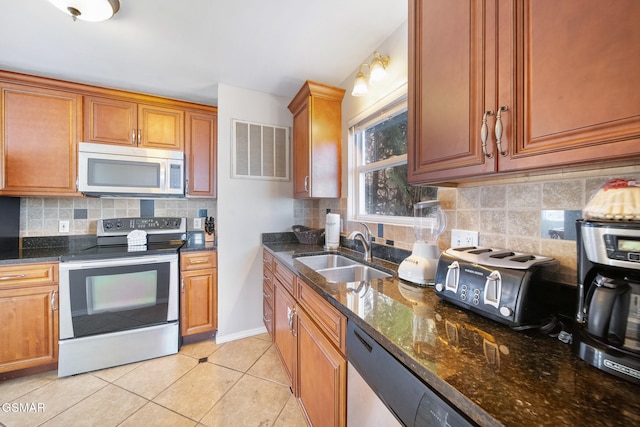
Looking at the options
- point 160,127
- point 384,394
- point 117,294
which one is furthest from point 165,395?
point 160,127

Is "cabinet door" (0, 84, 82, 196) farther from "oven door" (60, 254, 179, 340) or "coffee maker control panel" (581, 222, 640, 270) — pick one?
"coffee maker control panel" (581, 222, 640, 270)

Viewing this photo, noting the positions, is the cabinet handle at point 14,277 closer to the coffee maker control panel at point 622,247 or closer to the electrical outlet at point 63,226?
the electrical outlet at point 63,226

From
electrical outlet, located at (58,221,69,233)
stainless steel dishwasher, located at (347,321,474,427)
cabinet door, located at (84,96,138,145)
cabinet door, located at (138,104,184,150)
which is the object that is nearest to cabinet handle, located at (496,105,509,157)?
stainless steel dishwasher, located at (347,321,474,427)

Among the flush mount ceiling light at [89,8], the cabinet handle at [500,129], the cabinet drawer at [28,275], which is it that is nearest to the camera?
the cabinet handle at [500,129]

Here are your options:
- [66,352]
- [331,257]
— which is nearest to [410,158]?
[331,257]

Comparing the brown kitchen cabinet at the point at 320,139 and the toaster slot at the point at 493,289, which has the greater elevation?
the brown kitchen cabinet at the point at 320,139

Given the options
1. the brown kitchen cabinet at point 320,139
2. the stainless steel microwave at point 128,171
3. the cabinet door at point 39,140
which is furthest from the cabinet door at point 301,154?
the cabinet door at point 39,140

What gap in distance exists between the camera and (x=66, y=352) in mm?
1797

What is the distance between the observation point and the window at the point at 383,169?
1.59 meters

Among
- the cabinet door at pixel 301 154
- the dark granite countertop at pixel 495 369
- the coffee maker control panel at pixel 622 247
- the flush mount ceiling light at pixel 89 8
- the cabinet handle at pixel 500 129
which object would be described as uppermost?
the flush mount ceiling light at pixel 89 8

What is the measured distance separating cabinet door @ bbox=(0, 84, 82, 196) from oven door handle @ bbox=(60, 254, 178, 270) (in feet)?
2.20

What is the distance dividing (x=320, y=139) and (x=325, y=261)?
103 cm

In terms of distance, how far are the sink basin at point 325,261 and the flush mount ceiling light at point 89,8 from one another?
71.1 inches

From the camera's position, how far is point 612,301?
0.51m
